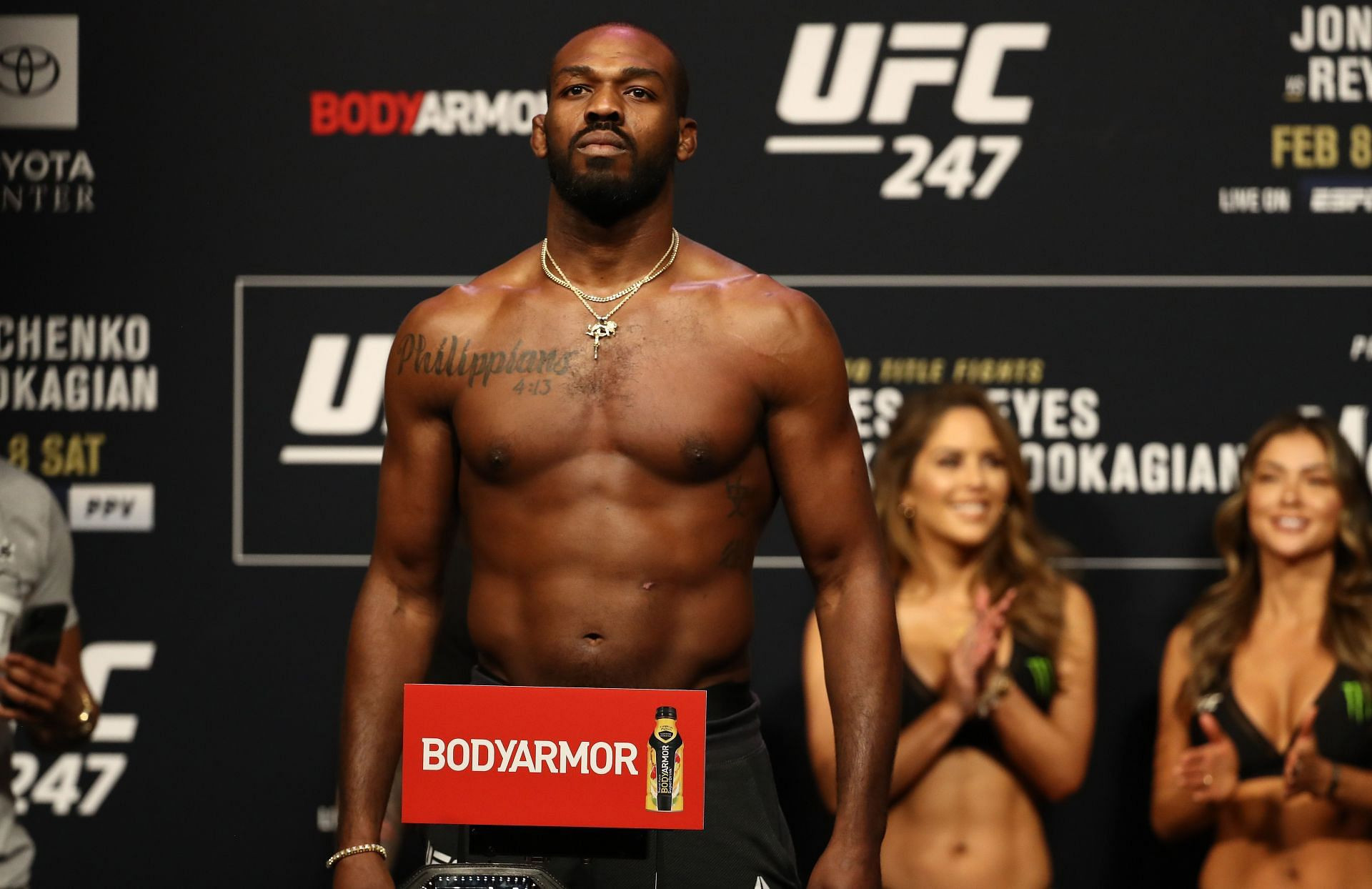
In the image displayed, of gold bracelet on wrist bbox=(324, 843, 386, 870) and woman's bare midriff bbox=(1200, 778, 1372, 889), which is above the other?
gold bracelet on wrist bbox=(324, 843, 386, 870)

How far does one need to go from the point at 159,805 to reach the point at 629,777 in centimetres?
248

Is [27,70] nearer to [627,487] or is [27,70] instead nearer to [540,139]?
[540,139]

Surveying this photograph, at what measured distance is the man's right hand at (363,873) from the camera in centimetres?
207

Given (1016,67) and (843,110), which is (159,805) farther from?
(1016,67)

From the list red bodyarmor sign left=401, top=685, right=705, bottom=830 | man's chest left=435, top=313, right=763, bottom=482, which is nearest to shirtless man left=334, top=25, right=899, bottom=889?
man's chest left=435, top=313, right=763, bottom=482

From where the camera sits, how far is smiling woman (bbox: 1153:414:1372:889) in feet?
11.0

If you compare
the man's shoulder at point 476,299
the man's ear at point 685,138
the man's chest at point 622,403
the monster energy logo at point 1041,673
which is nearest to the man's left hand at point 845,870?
the man's chest at point 622,403

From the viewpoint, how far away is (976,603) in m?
3.45

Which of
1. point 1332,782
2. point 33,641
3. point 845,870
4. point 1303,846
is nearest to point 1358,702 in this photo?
point 1332,782

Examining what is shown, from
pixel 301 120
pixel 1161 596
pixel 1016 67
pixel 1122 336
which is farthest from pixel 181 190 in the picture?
pixel 1161 596

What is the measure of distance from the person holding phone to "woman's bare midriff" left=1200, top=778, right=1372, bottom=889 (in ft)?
7.64

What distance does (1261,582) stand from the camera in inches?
139

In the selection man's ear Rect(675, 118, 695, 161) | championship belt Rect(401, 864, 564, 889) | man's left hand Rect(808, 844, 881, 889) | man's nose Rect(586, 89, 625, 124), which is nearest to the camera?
championship belt Rect(401, 864, 564, 889)

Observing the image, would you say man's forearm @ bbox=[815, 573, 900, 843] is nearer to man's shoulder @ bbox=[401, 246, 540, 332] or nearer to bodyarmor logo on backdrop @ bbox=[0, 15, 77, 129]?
man's shoulder @ bbox=[401, 246, 540, 332]
